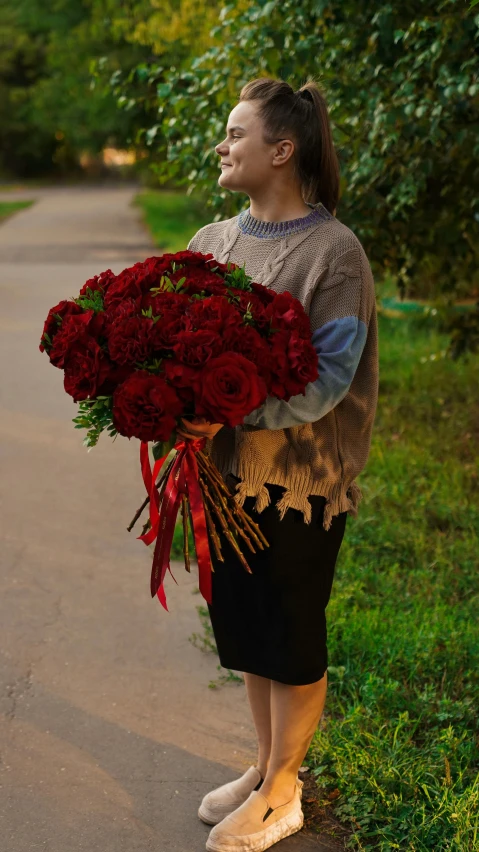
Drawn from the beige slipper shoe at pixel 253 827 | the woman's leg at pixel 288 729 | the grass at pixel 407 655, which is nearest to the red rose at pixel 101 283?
the woman's leg at pixel 288 729

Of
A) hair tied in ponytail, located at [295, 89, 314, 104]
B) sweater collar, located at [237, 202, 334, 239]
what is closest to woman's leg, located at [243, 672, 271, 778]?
sweater collar, located at [237, 202, 334, 239]

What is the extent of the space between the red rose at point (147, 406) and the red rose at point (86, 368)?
0.08 metres

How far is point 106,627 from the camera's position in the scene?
4234 mm

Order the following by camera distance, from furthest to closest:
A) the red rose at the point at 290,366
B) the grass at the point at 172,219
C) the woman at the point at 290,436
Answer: the grass at the point at 172,219, the woman at the point at 290,436, the red rose at the point at 290,366

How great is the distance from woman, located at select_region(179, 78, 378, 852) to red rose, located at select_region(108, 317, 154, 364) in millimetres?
235

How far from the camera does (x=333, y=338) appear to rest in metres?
2.49

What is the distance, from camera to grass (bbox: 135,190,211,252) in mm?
18672

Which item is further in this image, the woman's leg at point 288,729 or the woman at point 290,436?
the woman's leg at point 288,729

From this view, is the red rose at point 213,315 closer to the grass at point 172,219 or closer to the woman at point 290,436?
the woman at point 290,436

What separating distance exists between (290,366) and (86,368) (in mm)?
454

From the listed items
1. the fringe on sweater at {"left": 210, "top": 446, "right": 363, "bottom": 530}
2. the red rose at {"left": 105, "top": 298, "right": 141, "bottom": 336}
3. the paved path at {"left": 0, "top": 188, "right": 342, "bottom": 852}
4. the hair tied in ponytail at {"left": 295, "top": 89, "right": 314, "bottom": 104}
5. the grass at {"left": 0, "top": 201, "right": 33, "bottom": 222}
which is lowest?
the grass at {"left": 0, "top": 201, "right": 33, "bottom": 222}

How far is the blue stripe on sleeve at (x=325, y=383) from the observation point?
2434mm

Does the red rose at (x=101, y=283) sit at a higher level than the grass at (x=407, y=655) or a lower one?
higher

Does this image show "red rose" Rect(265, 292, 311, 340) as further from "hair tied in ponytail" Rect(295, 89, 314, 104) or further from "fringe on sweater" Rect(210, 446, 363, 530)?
"hair tied in ponytail" Rect(295, 89, 314, 104)
